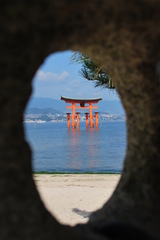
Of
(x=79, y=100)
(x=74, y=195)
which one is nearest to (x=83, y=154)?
(x=74, y=195)

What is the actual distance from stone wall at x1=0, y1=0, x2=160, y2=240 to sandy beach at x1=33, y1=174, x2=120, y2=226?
183cm

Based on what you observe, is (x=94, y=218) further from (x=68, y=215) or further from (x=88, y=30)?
(x=68, y=215)

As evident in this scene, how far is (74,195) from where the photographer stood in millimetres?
5145

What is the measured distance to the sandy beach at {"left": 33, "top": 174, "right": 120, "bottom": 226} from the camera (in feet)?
13.5

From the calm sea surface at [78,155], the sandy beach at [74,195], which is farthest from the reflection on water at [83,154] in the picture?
the sandy beach at [74,195]

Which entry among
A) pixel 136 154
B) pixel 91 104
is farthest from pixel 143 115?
pixel 91 104

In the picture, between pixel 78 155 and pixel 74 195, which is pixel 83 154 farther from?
pixel 74 195

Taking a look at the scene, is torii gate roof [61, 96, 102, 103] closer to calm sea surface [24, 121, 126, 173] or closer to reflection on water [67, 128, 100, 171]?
calm sea surface [24, 121, 126, 173]

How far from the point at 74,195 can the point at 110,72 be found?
3.61 m

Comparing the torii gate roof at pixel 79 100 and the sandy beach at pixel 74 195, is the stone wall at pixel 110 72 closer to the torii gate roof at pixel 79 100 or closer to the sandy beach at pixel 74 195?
the sandy beach at pixel 74 195

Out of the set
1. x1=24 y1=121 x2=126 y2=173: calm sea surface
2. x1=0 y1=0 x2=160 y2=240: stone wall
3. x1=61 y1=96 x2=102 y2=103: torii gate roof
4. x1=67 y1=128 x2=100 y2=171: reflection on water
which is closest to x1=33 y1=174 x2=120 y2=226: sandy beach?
x1=24 y1=121 x2=126 y2=173: calm sea surface

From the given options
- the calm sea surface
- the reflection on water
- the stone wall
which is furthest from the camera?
the reflection on water

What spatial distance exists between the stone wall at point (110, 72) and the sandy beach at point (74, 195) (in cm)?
183

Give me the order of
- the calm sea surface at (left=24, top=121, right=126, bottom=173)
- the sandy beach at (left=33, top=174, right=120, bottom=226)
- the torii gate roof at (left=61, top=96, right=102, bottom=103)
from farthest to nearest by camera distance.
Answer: the torii gate roof at (left=61, top=96, right=102, bottom=103)
the calm sea surface at (left=24, top=121, right=126, bottom=173)
the sandy beach at (left=33, top=174, right=120, bottom=226)
